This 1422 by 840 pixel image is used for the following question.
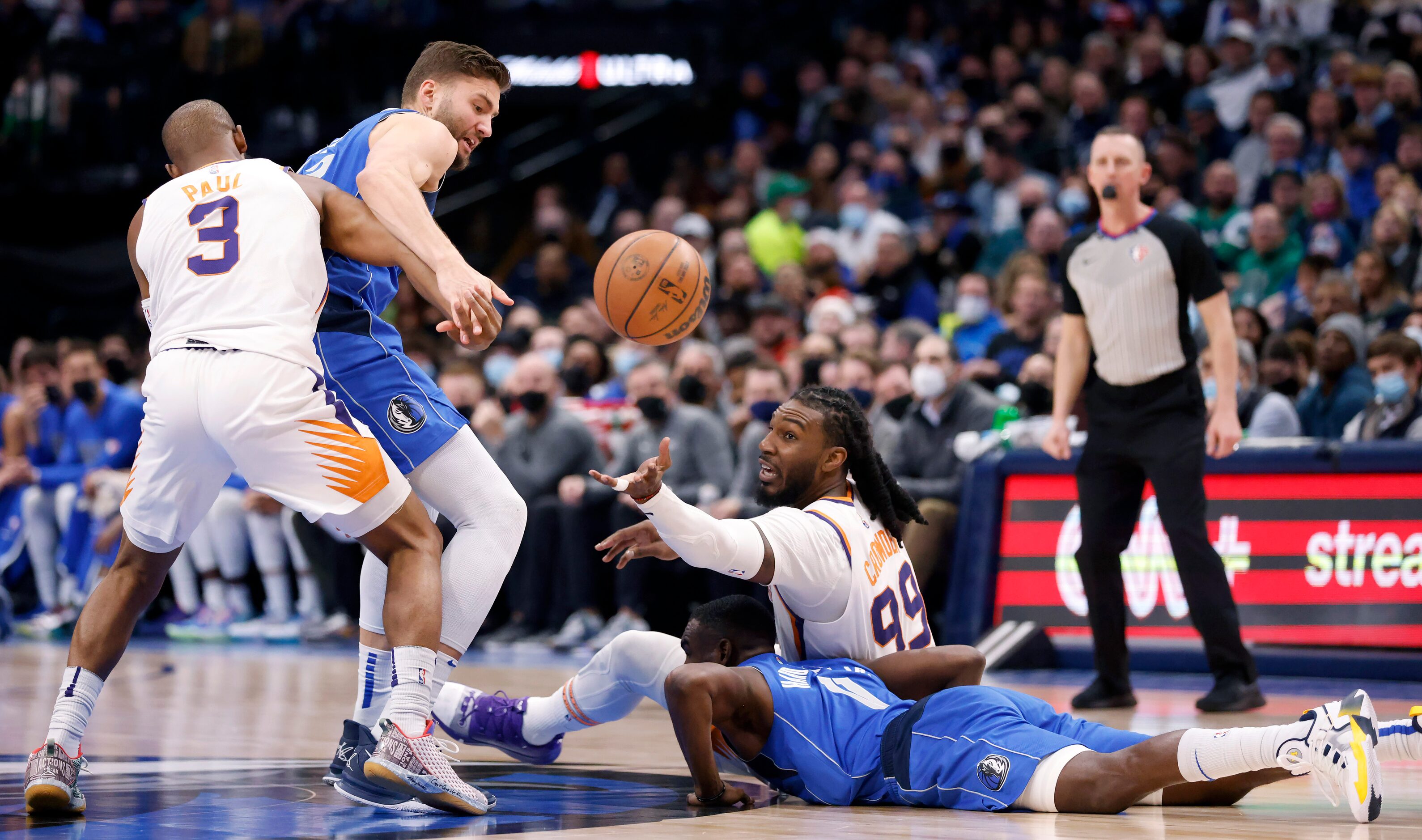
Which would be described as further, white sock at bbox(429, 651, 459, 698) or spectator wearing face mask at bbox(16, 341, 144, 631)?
spectator wearing face mask at bbox(16, 341, 144, 631)

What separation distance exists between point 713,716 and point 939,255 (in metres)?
8.62

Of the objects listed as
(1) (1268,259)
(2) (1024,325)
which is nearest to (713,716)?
(2) (1024,325)

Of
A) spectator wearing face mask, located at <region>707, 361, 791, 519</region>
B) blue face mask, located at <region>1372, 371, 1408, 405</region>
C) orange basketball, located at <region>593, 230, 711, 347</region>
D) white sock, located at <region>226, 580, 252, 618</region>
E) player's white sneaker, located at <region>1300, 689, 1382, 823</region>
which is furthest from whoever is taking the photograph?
white sock, located at <region>226, 580, 252, 618</region>

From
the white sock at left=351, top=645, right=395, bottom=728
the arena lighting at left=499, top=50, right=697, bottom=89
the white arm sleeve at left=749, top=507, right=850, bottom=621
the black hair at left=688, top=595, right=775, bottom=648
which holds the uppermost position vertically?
the arena lighting at left=499, top=50, right=697, bottom=89

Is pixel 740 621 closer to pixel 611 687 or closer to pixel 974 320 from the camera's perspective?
pixel 611 687

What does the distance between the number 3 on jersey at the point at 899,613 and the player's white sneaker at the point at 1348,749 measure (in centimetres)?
107

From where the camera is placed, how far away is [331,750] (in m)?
4.81

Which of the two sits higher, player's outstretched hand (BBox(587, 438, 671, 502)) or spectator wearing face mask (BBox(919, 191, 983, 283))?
spectator wearing face mask (BBox(919, 191, 983, 283))

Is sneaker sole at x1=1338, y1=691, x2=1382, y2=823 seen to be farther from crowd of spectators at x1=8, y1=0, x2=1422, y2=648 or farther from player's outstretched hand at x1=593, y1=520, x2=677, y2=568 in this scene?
crowd of spectators at x1=8, y1=0, x2=1422, y2=648

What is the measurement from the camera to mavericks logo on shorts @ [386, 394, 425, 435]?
391 cm

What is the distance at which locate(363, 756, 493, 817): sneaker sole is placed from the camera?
338 centimetres

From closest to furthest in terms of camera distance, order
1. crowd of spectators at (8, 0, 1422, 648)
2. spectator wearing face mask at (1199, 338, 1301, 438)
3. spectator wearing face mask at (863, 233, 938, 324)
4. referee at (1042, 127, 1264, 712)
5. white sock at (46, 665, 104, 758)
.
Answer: white sock at (46, 665, 104, 758) → referee at (1042, 127, 1264, 712) → spectator wearing face mask at (1199, 338, 1301, 438) → crowd of spectators at (8, 0, 1422, 648) → spectator wearing face mask at (863, 233, 938, 324)

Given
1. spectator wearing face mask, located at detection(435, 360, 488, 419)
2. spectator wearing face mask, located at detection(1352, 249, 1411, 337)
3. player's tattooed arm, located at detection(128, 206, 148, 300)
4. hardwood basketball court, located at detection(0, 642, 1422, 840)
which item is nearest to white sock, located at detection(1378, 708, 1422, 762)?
hardwood basketball court, located at detection(0, 642, 1422, 840)

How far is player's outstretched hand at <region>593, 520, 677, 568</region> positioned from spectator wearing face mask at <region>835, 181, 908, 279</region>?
850 cm
